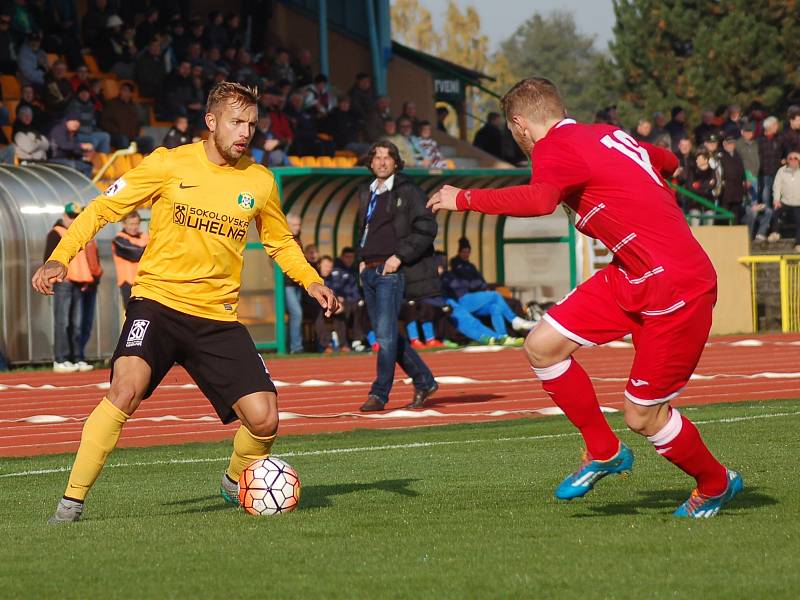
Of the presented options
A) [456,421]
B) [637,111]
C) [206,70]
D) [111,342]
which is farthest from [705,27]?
[456,421]

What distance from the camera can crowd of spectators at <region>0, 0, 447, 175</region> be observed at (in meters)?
22.8

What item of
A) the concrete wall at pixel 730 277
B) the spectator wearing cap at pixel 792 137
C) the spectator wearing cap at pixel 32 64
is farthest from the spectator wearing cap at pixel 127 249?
the spectator wearing cap at pixel 792 137

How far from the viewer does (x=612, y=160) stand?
727 centimetres

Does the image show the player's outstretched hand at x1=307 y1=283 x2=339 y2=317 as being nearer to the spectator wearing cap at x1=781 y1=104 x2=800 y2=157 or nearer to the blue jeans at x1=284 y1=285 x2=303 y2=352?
the blue jeans at x1=284 y1=285 x2=303 y2=352

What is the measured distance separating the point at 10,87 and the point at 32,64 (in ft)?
4.30

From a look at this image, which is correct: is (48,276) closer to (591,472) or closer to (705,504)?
(591,472)

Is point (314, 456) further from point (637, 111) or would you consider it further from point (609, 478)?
point (637, 111)

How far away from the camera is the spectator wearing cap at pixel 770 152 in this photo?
28.0 m

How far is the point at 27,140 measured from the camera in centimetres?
2209

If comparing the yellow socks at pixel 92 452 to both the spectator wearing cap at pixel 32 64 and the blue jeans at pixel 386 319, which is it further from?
the spectator wearing cap at pixel 32 64

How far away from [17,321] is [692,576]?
51.9 ft

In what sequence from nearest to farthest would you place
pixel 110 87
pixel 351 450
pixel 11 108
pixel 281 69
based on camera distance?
pixel 351 450 → pixel 11 108 → pixel 110 87 → pixel 281 69

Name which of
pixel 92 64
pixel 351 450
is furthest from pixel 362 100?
pixel 351 450

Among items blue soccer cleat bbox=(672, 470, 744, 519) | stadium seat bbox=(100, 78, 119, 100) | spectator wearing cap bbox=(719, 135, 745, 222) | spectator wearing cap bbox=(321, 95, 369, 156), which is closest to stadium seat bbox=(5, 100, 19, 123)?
stadium seat bbox=(100, 78, 119, 100)
